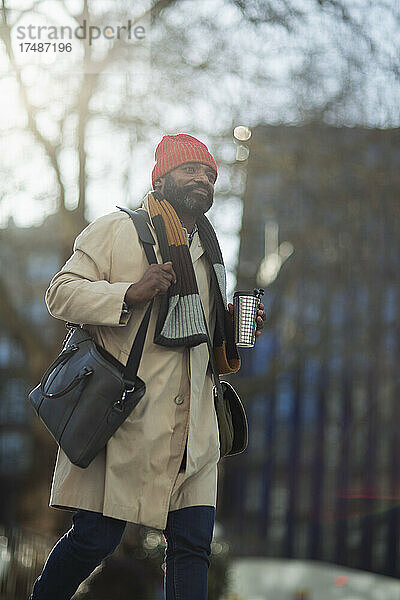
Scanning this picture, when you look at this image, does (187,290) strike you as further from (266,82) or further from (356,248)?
(356,248)

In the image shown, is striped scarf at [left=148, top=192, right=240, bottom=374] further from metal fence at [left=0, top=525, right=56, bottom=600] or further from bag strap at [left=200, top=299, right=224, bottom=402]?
metal fence at [left=0, top=525, right=56, bottom=600]

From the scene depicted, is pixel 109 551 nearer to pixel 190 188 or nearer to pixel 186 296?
pixel 186 296

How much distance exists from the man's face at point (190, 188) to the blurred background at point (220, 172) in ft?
6.80

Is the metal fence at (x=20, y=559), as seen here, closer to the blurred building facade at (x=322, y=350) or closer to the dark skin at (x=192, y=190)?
the blurred building facade at (x=322, y=350)

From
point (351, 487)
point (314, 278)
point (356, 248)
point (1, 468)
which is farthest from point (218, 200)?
point (351, 487)

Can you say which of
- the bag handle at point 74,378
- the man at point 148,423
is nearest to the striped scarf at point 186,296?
the man at point 148,423

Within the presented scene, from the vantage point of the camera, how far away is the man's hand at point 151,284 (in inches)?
57.4

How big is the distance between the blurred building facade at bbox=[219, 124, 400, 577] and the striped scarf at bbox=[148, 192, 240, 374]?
3.12 meters

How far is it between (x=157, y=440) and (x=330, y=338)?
418 centimetres

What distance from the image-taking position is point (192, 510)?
1.51 metres

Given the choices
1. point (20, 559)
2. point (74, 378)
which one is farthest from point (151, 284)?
point (20, 559)

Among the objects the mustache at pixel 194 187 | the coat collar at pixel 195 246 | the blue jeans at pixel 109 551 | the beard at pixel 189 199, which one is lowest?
the blue jeans at pixel 109 551

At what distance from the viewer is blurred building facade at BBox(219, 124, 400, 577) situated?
16.7 ft

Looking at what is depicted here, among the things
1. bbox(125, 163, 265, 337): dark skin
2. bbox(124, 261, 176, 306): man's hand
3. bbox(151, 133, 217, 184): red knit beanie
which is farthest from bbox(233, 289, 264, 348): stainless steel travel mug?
bbox(151, 133, 217, 184): red knit beanie
